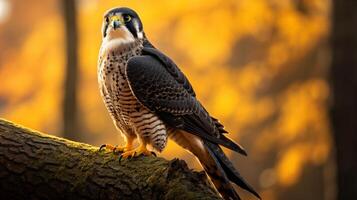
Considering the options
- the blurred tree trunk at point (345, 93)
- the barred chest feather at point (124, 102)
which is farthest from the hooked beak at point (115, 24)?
the blurred tree trunk at point (345, 93)

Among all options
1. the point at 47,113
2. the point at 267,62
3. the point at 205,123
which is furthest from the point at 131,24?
the point at 47,113

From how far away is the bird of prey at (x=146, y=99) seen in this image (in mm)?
5047

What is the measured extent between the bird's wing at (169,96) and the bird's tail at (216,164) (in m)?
0.07

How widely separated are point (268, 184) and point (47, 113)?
3.58 m

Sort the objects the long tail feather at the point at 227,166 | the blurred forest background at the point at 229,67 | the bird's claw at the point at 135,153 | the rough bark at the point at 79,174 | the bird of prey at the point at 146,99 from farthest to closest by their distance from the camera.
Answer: the blurred forest background at the point at 229,67
the bird of prey at the point at 146,99
the long tail feather at the point at 227,166
the bird's claw at the point at 135,153
the rough bark at the point at 79,174

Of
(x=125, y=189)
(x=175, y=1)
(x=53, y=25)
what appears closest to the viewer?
(x=125, y=189)

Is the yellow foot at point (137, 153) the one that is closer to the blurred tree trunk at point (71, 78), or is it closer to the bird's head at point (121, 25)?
the bird's head at point (121, 25)

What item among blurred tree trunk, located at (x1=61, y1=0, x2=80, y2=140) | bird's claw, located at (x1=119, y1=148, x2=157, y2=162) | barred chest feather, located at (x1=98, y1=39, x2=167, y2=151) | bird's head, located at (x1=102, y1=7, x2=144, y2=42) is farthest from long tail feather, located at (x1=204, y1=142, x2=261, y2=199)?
blurred tree trunk, located at (x1=61, y1=0, x2=80, y2=140)

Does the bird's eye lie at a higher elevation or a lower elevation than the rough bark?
higher

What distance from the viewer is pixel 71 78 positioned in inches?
383

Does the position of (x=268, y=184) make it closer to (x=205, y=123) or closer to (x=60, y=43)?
(x=60, y=43)

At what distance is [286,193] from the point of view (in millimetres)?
14359

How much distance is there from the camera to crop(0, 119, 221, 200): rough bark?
13.6 ft

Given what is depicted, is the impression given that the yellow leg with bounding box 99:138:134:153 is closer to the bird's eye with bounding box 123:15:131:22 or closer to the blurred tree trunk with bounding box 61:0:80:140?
Answer: the bird's eye with bounding box 123:15:131:22
